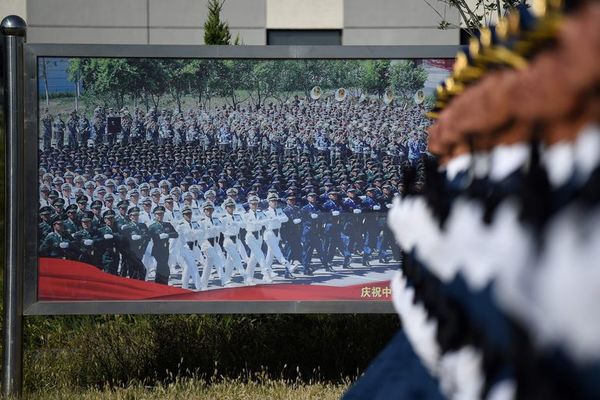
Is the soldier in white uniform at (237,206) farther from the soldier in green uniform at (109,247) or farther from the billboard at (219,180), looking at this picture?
the soldier in green uniform at (109,247)

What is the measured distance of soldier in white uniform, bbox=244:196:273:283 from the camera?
16.6 ft

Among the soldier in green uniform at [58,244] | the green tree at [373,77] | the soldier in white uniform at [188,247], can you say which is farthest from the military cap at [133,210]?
the green tree at [373,77]

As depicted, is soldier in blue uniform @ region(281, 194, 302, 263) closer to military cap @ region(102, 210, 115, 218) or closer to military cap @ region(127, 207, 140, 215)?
military cap @ region(127, 207, 140, 215)

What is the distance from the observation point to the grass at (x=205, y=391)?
16.8 feet

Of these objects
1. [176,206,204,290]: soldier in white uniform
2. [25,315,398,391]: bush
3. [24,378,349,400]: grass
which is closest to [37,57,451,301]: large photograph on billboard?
[176,206,204,290]: soldier in white uniform

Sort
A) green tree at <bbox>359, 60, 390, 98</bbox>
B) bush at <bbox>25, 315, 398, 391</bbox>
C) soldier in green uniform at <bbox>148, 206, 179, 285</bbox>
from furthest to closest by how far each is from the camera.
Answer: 1. bush at <bbox>25, 315, 398, 391</bbox>
2. green tree at <bbox>359, 60, 390, 98</bbox>
3. soldier in green uniform at <bbox>148, 206, 179, 285</bbox>

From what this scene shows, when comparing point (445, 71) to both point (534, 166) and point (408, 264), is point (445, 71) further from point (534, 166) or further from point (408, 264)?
point (534, 166)

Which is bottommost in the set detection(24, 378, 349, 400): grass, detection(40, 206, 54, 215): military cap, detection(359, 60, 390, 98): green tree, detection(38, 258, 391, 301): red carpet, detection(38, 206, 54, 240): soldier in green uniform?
detection(24, 378, 349, 400): grass

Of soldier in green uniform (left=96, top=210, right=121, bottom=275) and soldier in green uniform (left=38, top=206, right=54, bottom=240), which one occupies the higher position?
soldier in green uniform (left=38, top=206, right=54, bottom=240)

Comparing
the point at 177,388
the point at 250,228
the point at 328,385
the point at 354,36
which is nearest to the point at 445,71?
the point at 250,228

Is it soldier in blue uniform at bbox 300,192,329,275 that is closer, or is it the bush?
soldier in blue uniform at bbox 300,192,329,275

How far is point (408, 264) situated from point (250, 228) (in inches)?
159

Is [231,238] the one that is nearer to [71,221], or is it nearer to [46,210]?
[71,221]

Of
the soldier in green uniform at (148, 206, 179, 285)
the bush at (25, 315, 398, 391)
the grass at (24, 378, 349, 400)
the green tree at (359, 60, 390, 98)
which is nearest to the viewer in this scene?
the soldier in green uniform at (148, 206, 179, 285)
